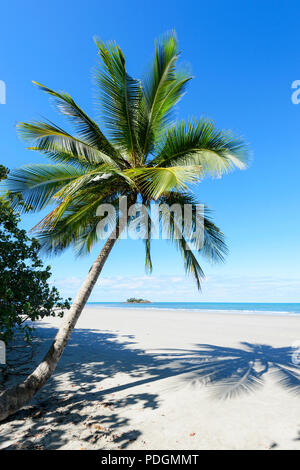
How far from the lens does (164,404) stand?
415cm

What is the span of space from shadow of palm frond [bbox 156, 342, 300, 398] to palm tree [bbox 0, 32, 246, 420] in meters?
3.19

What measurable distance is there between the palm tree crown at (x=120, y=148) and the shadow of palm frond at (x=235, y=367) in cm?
355

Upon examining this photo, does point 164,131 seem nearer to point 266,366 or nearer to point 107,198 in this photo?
point 107,198

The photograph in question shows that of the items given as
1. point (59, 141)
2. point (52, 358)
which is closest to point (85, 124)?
point (59, 141)

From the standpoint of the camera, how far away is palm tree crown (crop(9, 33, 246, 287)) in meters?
5.22

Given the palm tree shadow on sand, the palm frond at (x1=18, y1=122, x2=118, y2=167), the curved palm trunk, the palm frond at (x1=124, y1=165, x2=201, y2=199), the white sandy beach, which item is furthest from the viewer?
the palm frond at (x1=18, y1=122, x2=118, y2=167)

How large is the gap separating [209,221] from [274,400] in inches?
159

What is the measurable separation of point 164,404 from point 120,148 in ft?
18.5

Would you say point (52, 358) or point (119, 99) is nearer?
point (52, 358)

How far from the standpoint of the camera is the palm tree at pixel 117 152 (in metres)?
5.05
